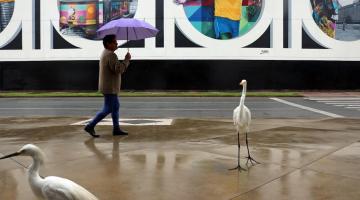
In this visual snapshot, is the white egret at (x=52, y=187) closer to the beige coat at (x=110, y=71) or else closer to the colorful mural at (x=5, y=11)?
the beige coat at (x=110, y=71)

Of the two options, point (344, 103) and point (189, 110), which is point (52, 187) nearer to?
point (189, 110)

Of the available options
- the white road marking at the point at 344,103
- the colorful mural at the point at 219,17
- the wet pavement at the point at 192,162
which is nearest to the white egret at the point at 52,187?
the wet pavement at the point at 192,162

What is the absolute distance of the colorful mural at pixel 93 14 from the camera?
31781mm

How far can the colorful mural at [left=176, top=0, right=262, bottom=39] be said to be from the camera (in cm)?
3108

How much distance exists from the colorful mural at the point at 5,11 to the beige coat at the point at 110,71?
87.1 ft

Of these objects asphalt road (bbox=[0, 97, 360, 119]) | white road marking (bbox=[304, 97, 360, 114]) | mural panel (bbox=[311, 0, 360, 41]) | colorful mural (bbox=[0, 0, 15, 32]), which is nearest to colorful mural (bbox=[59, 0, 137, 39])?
colorful mural (bbox=[0, 0, 15, 32])

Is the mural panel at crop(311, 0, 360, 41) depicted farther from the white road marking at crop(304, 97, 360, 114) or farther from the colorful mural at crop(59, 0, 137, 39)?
the colorful mural at crop(59, 0, 137, 39)

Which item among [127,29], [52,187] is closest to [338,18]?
[127,29]

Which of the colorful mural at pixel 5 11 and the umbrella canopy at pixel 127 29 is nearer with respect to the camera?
the umbrella canopy at pixel 127 29

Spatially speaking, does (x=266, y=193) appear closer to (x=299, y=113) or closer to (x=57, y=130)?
(x=57, y=130)

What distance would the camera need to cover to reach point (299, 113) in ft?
53.2

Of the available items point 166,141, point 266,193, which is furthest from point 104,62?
point 266,193

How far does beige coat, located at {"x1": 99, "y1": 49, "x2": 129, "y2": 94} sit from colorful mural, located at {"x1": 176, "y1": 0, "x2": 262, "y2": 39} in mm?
22738

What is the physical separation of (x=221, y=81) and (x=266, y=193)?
26.8 metres
